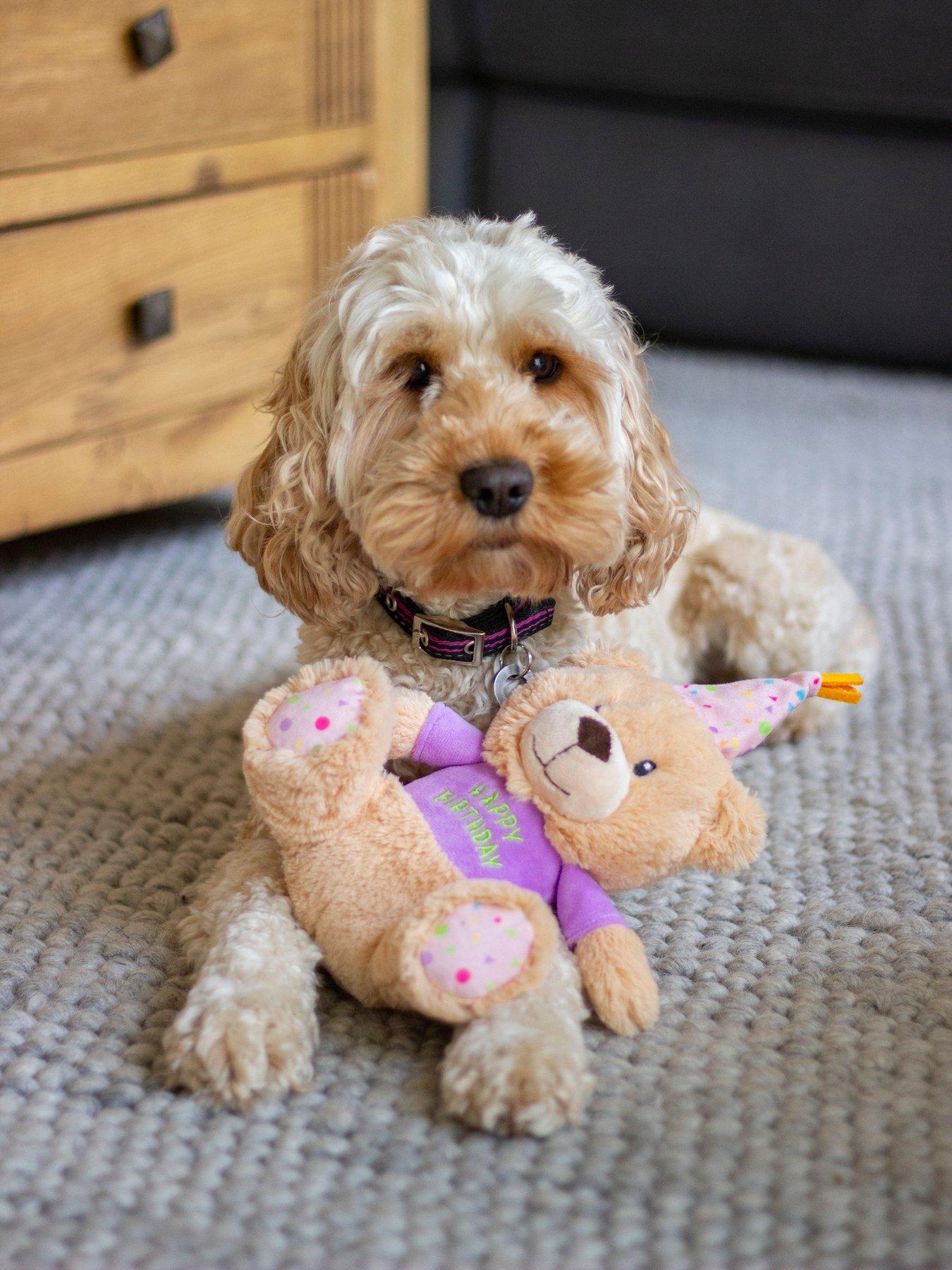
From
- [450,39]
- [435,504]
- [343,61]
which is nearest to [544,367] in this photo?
[435,504]

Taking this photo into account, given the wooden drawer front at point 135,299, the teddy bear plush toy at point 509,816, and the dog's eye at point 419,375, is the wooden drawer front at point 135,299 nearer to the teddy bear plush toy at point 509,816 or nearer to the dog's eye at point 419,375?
the dog's eye at point 419,375

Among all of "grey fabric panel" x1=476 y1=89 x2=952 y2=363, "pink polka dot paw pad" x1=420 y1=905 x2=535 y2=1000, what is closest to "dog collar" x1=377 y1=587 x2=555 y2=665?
"pink polka dot paw pad" x1=420 y1=905 x2=535 y2=1000

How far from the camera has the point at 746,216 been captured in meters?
2.99

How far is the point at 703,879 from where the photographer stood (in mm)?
1304

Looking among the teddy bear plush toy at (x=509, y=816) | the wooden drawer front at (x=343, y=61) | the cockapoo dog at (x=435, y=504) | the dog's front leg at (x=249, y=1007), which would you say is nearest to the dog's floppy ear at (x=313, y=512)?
the cockapoo dog at (x=435, y=504)

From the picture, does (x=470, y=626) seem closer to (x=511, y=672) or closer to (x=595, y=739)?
(x=511, y=672)

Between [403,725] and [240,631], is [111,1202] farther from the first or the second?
[240,631]

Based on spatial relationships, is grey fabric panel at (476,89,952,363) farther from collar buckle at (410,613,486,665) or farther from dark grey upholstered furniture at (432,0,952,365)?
collar buckle at (410,613,486,665)

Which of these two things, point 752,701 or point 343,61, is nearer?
point 752,701

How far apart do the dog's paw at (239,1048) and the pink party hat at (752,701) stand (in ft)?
1.40

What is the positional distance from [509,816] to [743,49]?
2.30 metres

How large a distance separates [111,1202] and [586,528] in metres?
0.64

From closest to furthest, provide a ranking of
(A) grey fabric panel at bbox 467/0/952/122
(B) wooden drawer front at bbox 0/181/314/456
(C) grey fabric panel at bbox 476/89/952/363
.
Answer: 1. (B) wooden drawer front at bbox 0/181/314/456
2. (A) grey fabric panel at bbox 467/0/952/122
3. (C) grey fabric panel at bbox 476/89/952/363

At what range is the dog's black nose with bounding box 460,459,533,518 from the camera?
109 centimetres
